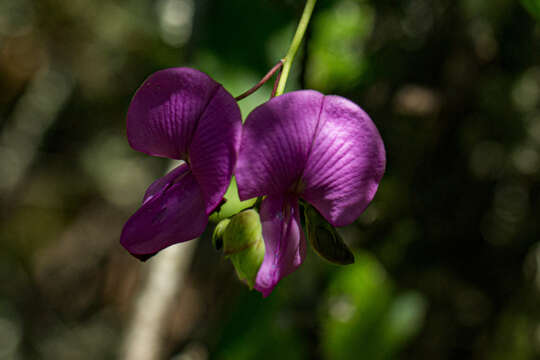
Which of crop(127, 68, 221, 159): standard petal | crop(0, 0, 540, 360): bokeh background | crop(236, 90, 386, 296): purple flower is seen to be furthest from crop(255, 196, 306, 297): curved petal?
crop(0, 0, 540, 360): bokeh background

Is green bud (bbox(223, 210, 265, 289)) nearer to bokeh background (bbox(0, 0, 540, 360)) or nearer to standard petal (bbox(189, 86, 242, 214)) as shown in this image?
standard petal (bbox(189, 86, 242, 214))

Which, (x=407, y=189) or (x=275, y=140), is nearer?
(x=275, y=140)

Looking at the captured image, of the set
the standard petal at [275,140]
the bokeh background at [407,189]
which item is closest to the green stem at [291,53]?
the standard petal at [275,140]

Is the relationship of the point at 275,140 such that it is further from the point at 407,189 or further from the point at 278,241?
the point at 407,189

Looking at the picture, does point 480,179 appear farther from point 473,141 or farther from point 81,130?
point 81,130

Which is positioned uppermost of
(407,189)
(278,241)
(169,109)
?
(169,109)

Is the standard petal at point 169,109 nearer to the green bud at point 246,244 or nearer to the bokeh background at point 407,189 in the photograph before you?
the green bud at point 246,244

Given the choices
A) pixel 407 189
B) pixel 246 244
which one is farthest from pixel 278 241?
pixel 407 189

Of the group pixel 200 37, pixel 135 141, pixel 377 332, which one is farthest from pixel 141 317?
pixel 135 141
